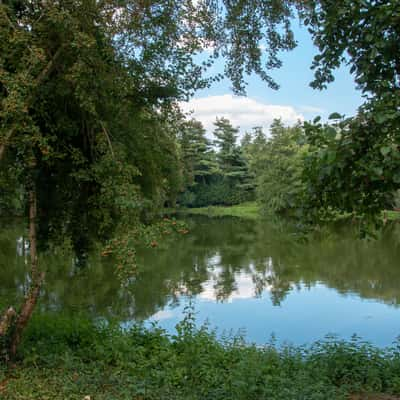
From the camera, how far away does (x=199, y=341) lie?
5.00 m

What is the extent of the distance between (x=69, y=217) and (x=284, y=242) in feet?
46.9

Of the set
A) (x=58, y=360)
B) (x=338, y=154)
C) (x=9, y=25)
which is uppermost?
(x=9, y=25)

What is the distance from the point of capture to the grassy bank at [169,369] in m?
3.33

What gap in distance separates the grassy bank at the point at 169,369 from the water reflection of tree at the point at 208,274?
1.30 metres

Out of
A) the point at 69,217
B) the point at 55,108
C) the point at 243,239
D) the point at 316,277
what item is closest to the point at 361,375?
the point at 69,217

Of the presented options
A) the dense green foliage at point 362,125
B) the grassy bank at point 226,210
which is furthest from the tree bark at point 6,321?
the grassy bank at point 226,210

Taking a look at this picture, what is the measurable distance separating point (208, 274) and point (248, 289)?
1.86 m

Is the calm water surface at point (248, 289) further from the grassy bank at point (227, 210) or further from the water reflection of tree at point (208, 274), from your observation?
the grassy bank at point (227, 210)

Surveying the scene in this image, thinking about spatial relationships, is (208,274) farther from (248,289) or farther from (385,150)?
(385,150)

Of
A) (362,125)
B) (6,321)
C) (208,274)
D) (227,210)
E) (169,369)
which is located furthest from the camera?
(227,210)

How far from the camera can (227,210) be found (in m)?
39.4

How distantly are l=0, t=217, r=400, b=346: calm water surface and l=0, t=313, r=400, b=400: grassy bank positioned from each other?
1.15 metres

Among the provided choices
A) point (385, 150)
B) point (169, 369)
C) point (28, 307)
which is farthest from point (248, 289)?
point (385, 150)

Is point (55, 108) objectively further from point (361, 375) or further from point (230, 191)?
point (230, 191)
